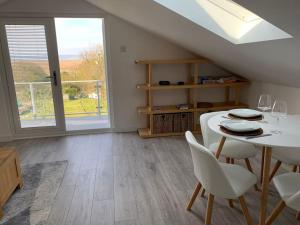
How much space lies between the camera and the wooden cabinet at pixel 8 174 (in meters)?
2.03

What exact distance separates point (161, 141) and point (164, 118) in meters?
0.41

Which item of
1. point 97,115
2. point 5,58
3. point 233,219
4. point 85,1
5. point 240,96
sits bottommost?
point 233,219

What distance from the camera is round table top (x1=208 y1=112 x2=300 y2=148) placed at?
4.73 feet

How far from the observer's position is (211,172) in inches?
57.9

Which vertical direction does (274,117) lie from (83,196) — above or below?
above

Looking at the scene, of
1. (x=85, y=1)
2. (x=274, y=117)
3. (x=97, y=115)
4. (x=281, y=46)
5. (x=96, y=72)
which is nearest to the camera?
(x=281, y=46)

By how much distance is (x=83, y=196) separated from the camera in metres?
2.22

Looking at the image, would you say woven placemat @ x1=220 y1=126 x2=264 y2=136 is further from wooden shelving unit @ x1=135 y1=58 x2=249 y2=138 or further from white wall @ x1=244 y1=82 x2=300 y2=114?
wooden shelving unit @ x1=135 y1=58 x2=249 y2=138

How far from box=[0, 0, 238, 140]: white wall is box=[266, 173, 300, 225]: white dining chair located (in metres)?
2.72

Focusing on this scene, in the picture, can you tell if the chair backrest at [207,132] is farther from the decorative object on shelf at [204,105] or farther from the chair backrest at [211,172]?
the decorative object on shelf at [204,105]

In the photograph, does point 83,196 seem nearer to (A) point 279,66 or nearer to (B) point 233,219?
(B) point 233,219

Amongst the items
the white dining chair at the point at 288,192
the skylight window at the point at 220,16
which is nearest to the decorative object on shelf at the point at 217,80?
the skylight window at the point at 220,16

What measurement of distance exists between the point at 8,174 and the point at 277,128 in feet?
7.53

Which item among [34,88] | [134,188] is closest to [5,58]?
[34,88]
